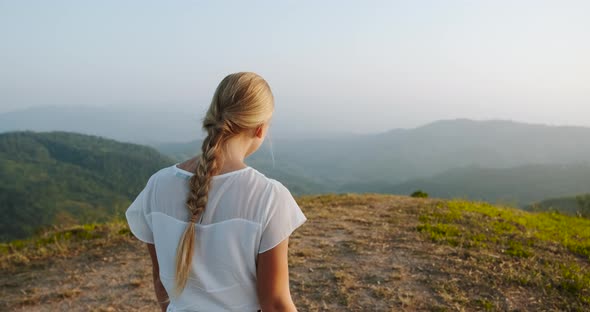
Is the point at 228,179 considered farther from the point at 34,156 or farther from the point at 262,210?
the point at 34,156

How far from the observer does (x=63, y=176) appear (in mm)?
94062

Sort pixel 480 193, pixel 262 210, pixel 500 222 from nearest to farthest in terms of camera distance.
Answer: pixel 262 210 → pixel 500 222 → pixel 480 193

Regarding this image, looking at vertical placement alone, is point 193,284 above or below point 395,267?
above

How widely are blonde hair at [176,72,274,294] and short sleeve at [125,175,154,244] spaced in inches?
13.5

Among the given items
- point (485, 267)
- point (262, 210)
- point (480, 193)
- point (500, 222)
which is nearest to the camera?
point (262, 210)

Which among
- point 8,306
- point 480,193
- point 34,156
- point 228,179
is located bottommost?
point 480,193

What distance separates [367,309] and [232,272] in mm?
3352

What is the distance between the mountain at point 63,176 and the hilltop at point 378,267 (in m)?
56.7

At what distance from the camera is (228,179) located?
5.58 feet

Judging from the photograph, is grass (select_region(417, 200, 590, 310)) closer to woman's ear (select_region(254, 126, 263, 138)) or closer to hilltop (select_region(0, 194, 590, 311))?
hilltop (select_region(0, 194, 590, 311))

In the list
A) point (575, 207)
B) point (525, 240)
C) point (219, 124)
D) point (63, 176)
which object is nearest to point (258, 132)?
point (219, 124)

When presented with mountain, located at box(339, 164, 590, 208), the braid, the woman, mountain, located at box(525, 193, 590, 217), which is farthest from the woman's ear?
mountain, located at box(339, 164, 590, 208)

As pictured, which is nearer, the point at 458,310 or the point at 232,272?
the point at 232,272

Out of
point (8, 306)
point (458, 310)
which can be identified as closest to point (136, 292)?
point (8, 306)
